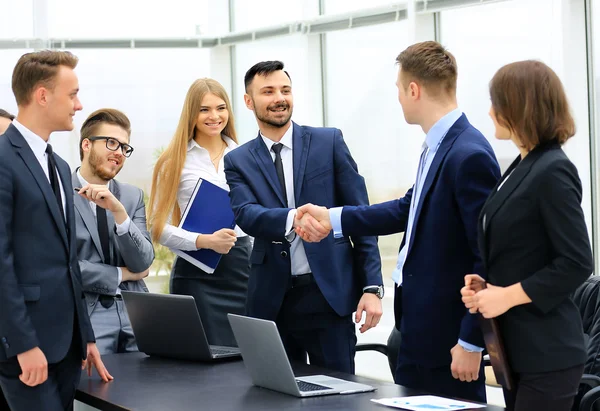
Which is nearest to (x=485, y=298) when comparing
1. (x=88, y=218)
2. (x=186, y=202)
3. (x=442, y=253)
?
(x=442, y=253)

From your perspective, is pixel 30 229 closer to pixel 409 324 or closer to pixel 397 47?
pixel 409 324

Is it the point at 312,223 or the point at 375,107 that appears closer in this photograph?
the point at 312,223

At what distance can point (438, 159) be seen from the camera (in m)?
2.69

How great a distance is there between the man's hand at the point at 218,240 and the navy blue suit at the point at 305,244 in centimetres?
32

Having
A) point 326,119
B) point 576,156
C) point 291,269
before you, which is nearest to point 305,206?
point 291,269

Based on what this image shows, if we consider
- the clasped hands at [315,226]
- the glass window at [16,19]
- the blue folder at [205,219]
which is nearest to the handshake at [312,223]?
the clasped hands at [315,226]

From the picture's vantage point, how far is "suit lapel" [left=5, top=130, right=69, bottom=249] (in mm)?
2621

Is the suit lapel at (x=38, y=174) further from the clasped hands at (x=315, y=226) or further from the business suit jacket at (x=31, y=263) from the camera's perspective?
the clasped hands at (x=315, y=226)

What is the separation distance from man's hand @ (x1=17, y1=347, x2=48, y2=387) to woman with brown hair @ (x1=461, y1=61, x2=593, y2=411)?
4.03ft

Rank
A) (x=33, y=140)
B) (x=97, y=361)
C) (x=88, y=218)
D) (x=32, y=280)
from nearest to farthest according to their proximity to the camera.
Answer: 1. (x=32, y=280)
2. (x=33, y=140)
3. (x=97, y=361)
4. (x=88, y=218)

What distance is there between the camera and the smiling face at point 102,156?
3607mm

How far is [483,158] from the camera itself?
8.45 ft

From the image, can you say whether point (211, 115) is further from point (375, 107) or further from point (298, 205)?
point (375, 107)

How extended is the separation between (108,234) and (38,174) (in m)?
0.90
